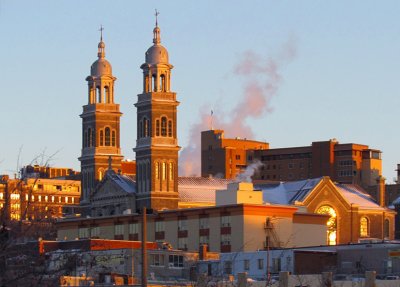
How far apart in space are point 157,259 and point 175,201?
65.0m

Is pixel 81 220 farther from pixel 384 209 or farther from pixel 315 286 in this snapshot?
pixel 315 286

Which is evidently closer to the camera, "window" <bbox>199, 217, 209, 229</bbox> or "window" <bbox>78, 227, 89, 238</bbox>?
"window" <bbox>199, 217, 209, 229</bbox>

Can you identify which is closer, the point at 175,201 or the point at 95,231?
the point at 95,231

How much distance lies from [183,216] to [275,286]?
253 feet

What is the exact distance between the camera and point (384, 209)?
618 ft

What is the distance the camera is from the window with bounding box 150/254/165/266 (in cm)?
11369

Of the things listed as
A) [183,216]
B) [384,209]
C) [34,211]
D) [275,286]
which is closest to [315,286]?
[275,286]

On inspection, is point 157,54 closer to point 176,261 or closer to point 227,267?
point 176,261

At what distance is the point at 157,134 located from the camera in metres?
184

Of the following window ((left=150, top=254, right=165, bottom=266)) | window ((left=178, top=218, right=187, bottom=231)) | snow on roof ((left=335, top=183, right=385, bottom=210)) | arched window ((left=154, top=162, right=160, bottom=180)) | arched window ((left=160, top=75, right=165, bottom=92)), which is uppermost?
arched window ((left=160, top=75, right=165, bottom=92))

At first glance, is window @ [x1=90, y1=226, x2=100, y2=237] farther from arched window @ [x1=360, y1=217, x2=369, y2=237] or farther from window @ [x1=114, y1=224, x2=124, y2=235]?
arched window @ [x1=360, y1=217, x2=369, y2=237]

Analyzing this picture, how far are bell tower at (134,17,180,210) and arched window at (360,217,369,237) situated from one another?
81.1ft

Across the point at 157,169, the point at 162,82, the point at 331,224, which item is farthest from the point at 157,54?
the point at 331,224

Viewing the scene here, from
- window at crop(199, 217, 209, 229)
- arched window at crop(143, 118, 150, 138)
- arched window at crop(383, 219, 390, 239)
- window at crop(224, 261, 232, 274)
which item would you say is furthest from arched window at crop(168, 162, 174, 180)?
window at crop(224, 261, 232, 274)
